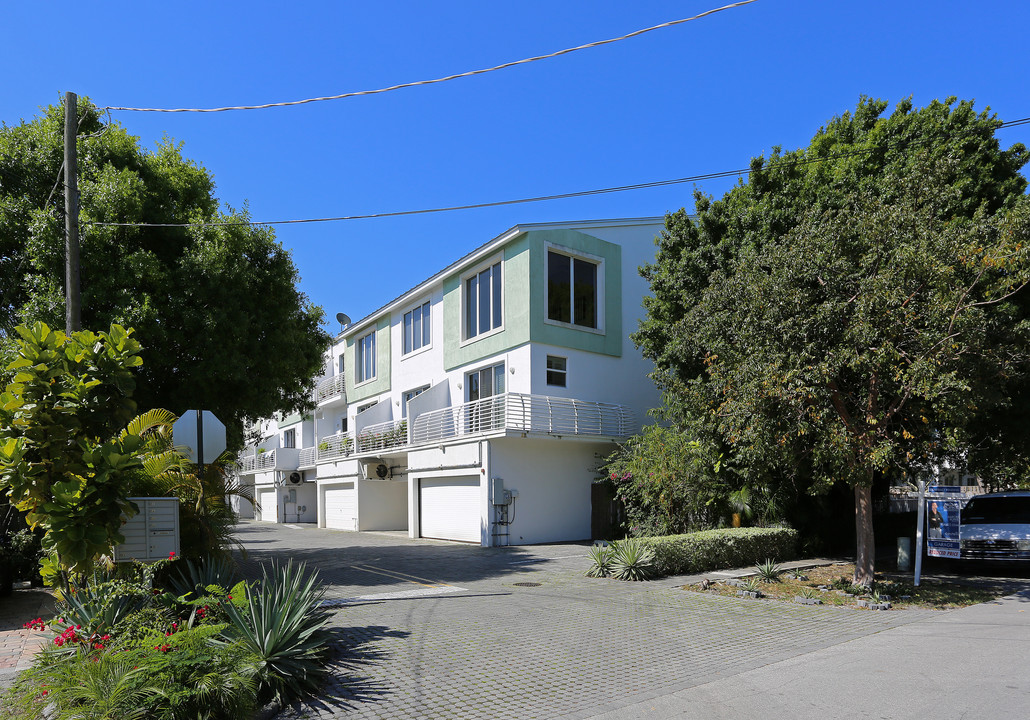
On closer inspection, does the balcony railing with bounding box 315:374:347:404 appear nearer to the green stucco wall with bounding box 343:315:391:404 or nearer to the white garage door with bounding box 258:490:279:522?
the green stucco wall with bounding box 343:315:391:404

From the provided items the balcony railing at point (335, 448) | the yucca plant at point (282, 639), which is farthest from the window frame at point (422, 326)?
the yucca plant at point (282, 639)

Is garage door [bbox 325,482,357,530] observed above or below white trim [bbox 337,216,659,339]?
below

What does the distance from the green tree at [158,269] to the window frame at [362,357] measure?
51.5 feet

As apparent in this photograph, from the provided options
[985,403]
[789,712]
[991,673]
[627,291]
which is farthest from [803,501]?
[789,712]

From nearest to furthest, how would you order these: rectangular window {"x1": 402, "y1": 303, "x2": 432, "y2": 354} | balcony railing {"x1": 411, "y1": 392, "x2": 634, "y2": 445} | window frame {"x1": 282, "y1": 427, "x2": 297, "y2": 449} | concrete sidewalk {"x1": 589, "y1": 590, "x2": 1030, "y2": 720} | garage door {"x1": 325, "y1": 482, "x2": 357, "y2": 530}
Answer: concrete sidewalk {"x1": 589, "y1": 590, "x2": 1030, "y2": 720}
balcony railing {"x1": 411, "y1": 392, "x2": 634, "y2": 445}
rectangular window {"x1": 402, "y1": 303, "x2": 432, "y2": 354}
garage door {"x1": 325, "y1": 482, "x2": 357, "y2": 530}
window frame {"x1": 282, "y1": 427, "x2": 297, "y2": 449}

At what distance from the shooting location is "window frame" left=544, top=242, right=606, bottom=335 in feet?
72.0

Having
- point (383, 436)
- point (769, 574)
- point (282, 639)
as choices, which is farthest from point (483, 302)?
point (282, 639)

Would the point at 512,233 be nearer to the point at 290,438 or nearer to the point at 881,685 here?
the point at 881,685

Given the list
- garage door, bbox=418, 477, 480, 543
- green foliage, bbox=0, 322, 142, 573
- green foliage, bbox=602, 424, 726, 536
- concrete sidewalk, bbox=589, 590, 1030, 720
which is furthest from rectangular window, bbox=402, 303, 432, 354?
concrete sidewalk, bbox=589, 590, 1030, 720

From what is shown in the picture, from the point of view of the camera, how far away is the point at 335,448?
3184cm

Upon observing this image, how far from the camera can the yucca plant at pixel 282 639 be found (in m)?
6.39

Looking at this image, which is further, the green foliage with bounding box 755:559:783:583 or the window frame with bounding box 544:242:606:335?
the window frame with bounding box 544:242:606:335

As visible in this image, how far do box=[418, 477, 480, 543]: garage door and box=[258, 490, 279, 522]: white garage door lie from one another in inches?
758

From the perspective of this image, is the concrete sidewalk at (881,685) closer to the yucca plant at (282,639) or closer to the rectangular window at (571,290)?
the yucca plant at (282,639)
